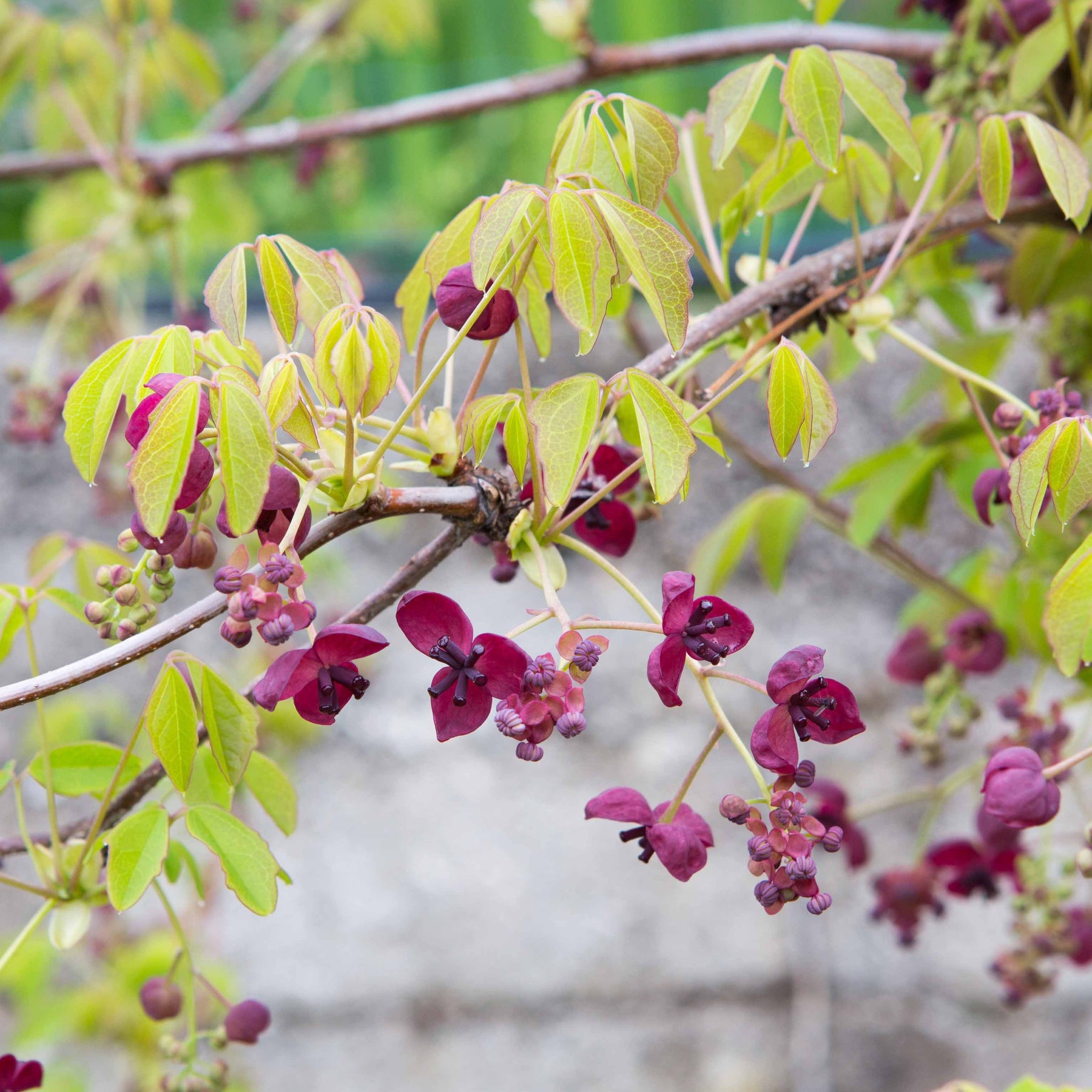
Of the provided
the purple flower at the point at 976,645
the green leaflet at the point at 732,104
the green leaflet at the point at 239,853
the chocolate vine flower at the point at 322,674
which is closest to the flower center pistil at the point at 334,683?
the chocolate vine flower at the point at 322,674

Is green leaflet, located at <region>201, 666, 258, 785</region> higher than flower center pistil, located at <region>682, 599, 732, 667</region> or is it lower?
lower

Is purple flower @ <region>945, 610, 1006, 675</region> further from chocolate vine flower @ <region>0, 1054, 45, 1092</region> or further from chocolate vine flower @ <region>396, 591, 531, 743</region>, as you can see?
chocolate vine flower @ <region>0, 1054, 45, 1092</region>

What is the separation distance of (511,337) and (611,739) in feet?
2.18

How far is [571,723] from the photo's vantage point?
1.38ft

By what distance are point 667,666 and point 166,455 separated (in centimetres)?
22

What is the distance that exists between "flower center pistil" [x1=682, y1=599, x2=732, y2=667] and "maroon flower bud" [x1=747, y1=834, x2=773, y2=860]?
0.24ft

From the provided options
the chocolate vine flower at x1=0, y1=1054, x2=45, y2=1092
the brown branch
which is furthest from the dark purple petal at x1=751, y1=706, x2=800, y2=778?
the brown branch

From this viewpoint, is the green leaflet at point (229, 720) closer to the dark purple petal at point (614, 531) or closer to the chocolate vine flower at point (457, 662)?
the chocolate vine flower at point (457, 662)

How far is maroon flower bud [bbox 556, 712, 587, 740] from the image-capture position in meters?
0.42

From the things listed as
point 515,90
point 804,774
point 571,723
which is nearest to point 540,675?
point 571,723

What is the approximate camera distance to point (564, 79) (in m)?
1.07

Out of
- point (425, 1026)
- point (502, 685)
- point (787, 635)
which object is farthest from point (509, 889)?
point (502, 685)

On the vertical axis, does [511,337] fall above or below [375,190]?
below

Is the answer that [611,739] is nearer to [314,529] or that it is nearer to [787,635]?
[787,635]
